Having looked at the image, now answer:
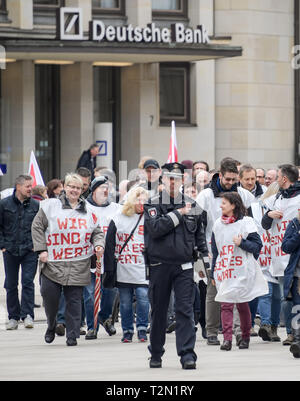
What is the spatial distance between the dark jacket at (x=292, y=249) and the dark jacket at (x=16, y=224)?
4196mm


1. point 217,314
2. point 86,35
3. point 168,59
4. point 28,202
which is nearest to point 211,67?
point 168,59

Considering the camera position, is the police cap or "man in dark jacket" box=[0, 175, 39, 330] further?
"man in dark jacket" box=[0, 175, 39, 330]

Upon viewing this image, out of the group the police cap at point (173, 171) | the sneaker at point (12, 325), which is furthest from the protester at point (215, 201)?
the sneaker at point (12, 325)

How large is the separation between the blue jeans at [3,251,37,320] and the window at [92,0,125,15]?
610 inches

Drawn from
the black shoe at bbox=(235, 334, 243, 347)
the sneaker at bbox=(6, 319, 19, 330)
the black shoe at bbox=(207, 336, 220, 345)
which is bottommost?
the sneaker at bbox=(6, 319, 19, 330)

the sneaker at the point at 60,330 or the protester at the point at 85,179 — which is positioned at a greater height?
the protester at the point at 85,179

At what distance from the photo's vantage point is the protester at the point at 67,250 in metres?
13.4

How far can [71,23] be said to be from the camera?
27.3m

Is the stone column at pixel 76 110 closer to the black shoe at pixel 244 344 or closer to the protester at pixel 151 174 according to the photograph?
the protester at pixel 151 174

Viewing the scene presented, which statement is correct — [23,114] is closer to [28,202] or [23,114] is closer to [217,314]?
[28,202]

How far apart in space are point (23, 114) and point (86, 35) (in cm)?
279

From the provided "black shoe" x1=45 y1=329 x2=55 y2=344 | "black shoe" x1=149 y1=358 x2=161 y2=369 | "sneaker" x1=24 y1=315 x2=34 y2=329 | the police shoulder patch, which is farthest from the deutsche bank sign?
"black shoe" x1=149 y1=358 x2=161 y2=369

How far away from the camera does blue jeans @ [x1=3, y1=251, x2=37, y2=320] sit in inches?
606

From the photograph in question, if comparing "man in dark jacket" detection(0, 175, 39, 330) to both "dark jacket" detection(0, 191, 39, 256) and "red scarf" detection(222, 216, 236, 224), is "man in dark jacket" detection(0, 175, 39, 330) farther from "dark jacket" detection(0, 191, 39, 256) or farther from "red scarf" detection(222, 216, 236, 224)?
"red scarf" detection(222, 216, 236, 224)
